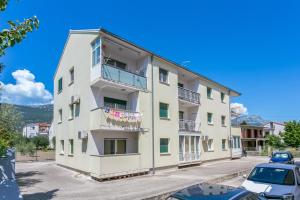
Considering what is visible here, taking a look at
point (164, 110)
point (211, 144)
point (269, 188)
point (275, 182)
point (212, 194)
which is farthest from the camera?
point (211, 144)

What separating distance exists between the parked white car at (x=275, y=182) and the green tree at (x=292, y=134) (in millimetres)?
58726

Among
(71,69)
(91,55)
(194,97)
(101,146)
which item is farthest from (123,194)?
(194,97)

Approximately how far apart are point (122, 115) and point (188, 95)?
34.5ft

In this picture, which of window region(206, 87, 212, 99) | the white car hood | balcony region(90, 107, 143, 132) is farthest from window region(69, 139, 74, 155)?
the white car hood

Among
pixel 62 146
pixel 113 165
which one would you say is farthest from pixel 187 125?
pixel 62 146

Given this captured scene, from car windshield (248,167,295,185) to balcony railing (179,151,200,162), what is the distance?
14.9m

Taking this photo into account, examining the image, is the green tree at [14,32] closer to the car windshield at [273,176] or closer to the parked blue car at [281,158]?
the car windshield at [273,176]

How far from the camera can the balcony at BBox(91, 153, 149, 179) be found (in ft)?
57.5

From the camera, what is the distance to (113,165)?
18109mm

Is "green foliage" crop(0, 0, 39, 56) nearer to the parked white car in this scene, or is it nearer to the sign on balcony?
the parked white car

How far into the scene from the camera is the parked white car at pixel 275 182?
9000mm

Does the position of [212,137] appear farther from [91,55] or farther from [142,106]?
[91,55]

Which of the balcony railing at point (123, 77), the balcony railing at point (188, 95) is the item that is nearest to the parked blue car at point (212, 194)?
the balcony railing at point (123, 77)

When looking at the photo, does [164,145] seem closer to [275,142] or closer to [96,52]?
[96,52]
